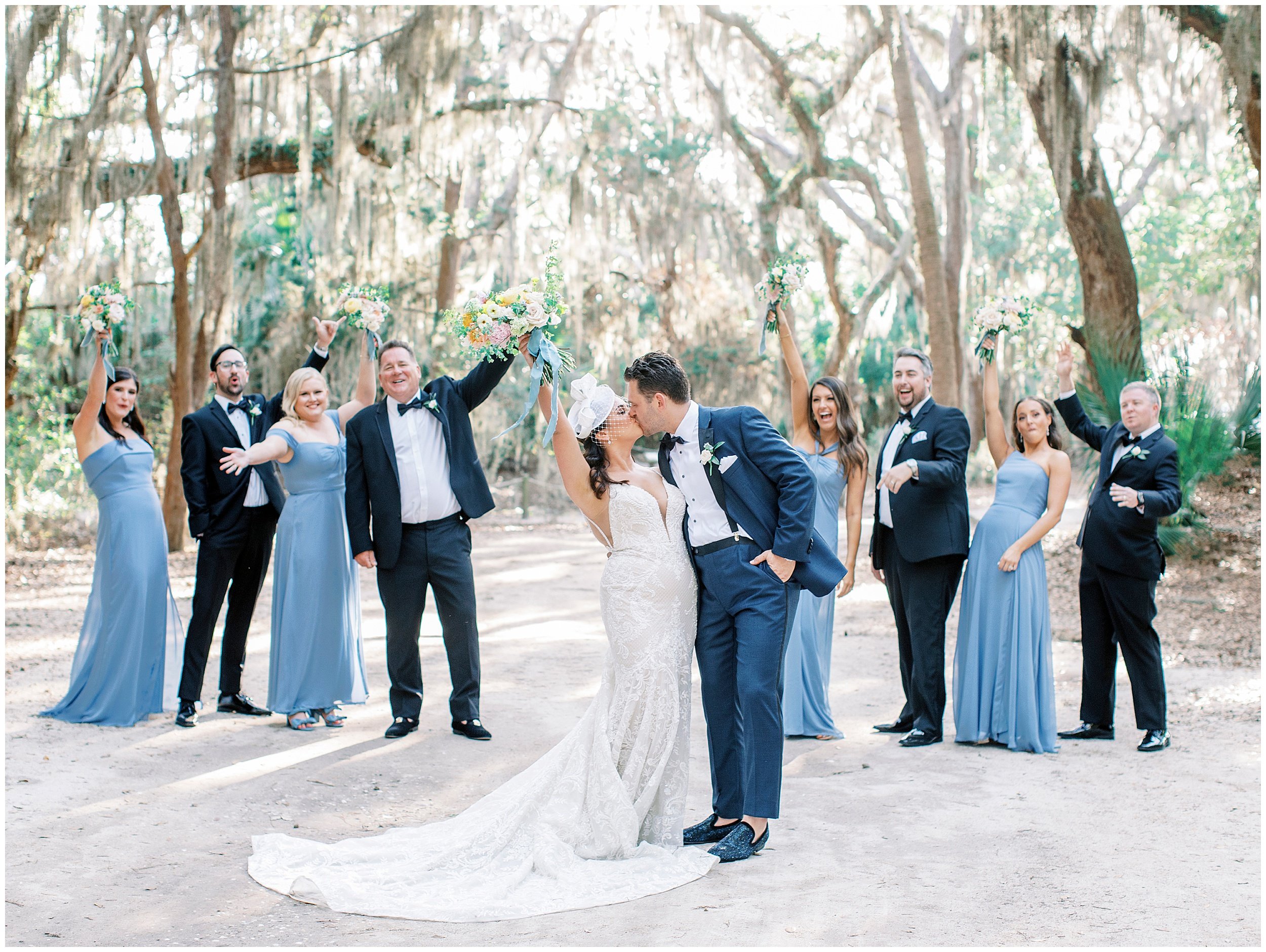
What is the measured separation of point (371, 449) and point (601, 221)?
438 inches

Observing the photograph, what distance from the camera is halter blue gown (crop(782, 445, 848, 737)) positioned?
5684mm

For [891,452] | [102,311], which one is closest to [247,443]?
[102,311]

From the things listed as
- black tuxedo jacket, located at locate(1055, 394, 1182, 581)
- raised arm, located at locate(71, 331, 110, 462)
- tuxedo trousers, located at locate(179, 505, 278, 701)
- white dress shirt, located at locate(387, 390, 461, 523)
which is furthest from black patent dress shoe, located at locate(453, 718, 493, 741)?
black tuxedo jacket, located at locate(1055, 394, 1182, 581)

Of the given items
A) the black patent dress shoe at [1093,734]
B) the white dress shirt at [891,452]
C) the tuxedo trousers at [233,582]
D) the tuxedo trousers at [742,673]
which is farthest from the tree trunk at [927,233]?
the tuxedo trousers at [742,673]

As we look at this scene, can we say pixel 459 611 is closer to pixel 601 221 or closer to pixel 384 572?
pixel 384 572

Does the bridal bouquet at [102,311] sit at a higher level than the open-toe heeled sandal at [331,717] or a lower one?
higher

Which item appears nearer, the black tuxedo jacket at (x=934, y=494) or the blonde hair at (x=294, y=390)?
the black tuxedo jacket at (x=934, y=494)

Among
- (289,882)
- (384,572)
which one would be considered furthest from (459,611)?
(289,882)

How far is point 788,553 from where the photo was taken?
393 cm

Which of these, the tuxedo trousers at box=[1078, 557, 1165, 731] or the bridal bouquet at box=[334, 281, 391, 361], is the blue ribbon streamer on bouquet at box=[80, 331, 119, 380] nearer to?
the bridal bouquet at box=[334, 281, 391, 361]

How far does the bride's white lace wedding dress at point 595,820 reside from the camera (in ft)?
11.5

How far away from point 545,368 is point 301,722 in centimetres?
275

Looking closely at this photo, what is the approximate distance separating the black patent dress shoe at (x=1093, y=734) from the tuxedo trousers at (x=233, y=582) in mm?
4462

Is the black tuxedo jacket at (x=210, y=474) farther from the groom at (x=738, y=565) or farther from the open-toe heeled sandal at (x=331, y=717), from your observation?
the groom at (x=738, y=565)
